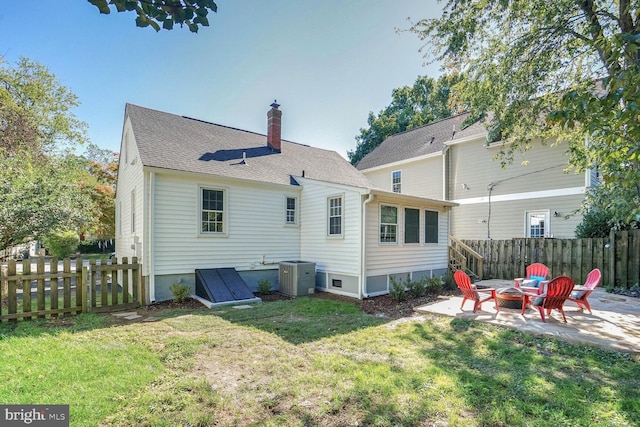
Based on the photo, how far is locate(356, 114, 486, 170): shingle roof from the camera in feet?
54.5

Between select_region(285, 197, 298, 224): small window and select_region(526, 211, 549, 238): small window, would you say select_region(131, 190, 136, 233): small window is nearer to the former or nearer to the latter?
select_region(285, 197, 298, 224): small window

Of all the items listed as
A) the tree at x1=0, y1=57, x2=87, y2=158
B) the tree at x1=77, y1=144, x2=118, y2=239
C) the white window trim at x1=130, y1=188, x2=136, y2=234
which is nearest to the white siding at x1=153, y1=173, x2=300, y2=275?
the white window trim at x1=130, y1=188, x2=136, y2=234

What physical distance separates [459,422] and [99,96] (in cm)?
1563

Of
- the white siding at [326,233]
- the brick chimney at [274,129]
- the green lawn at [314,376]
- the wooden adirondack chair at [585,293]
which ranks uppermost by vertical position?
the brick chimney at [274,129]

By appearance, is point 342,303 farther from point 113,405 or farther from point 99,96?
point 99,96

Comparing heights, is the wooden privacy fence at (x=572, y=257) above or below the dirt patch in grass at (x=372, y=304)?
above

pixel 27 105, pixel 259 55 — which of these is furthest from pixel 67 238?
pixel 259 55

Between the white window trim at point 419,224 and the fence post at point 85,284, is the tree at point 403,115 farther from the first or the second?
the fence post at point 85,284

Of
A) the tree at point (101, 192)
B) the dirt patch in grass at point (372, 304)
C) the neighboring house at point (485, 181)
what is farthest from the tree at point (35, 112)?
the neighboring house at point (485, 181)

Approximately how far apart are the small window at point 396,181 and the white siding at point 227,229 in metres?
9.36

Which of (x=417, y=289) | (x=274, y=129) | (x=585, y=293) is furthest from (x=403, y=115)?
(x=585, y=293)

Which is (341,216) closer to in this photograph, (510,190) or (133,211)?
(133,211)

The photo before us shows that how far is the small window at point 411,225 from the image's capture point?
10.2 m

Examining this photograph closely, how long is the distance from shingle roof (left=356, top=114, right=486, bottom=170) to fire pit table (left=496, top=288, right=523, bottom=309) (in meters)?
10.3
